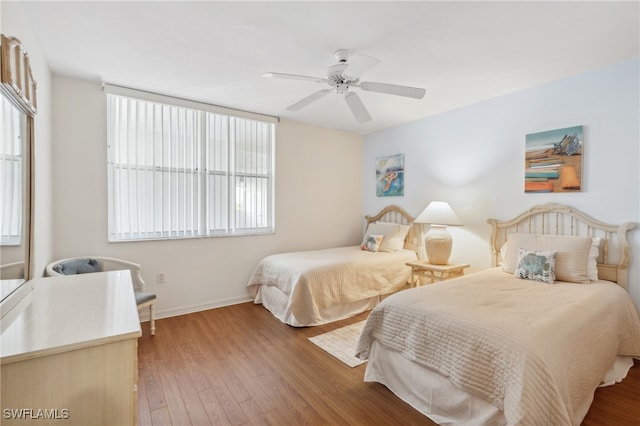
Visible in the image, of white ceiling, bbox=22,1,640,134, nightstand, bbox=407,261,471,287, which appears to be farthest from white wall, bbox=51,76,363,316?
nightstand, bbox=407,261,471,287

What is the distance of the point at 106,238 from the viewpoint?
312cm

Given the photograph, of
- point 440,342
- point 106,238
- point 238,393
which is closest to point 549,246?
point 440,342

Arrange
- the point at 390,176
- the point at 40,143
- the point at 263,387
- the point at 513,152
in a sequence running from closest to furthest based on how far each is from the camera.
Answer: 1. the point at 263,387
2. the point at 40,143
3. the point at 513,152
4. the point at 390,176

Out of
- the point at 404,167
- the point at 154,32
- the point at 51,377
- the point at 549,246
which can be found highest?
the point at 154,32

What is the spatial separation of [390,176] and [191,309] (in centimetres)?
330

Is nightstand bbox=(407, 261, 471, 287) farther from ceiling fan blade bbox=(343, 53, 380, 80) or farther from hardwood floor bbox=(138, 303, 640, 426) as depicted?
ceiling fan blade bbox=(343, 53, 380, 80)

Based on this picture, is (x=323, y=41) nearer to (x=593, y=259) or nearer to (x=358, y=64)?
(x=358, y=64)

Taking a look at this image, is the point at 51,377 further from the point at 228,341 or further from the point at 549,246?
the point at 549,246

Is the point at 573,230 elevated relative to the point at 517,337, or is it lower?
elevated

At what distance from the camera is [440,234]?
3.55 metres

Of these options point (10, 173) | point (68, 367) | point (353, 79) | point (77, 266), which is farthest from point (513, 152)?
point (77, 266)

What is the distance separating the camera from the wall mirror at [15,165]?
1271 millimetres

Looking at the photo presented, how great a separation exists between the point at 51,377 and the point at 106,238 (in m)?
2.52

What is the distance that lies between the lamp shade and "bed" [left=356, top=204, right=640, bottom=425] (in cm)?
77
